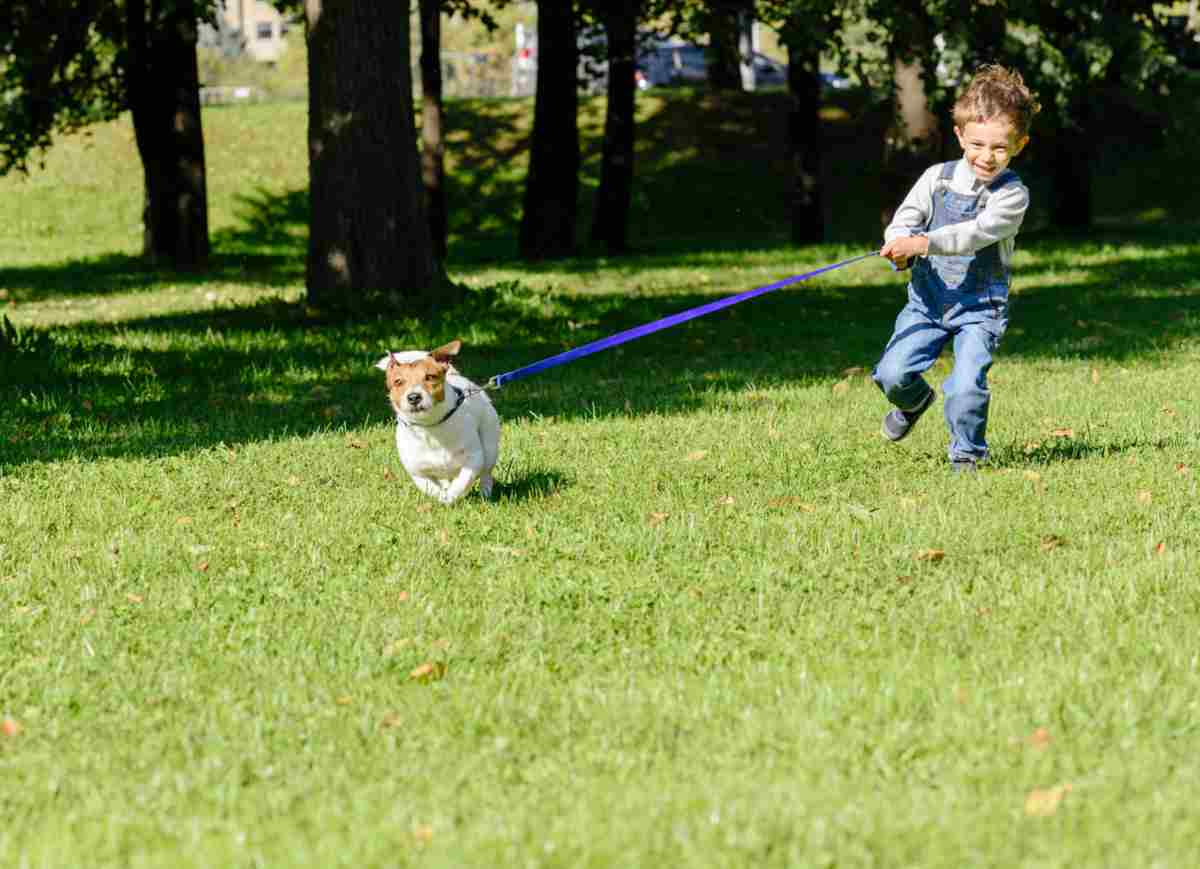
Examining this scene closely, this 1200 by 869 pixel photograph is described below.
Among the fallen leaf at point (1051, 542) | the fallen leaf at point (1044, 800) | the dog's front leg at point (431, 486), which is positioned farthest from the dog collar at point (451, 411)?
the fallen leaf at point (1044, 800)

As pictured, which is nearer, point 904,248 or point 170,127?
point 904,248

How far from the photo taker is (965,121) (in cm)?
699

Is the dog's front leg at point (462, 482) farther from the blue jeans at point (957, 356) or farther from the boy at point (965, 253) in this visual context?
the blue jeans at point (957, 356)

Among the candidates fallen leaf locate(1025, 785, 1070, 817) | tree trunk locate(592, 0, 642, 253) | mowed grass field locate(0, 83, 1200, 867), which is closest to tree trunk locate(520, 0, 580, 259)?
tree trunk locate(592, 0, 642, 253)

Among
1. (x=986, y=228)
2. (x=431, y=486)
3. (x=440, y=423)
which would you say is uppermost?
(x=986, y=228)

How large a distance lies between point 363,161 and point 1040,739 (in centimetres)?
1148

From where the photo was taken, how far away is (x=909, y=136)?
24672 millimetres

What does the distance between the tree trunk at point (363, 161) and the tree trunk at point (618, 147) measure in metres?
11.0

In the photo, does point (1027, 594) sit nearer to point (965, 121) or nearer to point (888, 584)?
point (888, 584)

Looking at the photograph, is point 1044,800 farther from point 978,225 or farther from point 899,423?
point 899,423

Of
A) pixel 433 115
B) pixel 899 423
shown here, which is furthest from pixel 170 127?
pixel 899 423

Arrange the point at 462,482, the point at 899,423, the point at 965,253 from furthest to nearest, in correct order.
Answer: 1. the point at 899,423
2. the point at 965,253
3. the point at 462,482

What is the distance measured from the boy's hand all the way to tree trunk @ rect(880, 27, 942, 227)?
17901 millimetres

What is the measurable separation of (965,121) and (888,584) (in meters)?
2.49
